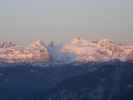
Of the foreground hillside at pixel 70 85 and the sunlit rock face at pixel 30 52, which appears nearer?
the foreground hillside at pixel 70 85

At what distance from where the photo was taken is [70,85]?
99.1 ft

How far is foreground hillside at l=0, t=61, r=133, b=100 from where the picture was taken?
95.2ft

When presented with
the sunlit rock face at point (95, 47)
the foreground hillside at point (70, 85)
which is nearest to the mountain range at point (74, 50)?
the sunlit rock face at point (95, 47)

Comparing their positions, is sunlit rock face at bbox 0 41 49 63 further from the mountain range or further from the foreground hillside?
the foreground hillside

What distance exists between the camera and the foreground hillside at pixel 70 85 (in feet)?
95.2

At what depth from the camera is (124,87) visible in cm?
3019

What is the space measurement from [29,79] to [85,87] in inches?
224

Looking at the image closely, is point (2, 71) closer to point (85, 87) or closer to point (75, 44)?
point (85, 87)

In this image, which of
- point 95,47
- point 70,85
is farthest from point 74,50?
point 70,85

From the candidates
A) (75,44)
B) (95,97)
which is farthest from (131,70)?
(75,44)

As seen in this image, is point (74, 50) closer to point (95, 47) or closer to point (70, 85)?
point (95, 47)

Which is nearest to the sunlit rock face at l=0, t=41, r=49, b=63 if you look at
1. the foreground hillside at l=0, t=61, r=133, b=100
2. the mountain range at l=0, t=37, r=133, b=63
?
the mountain range at l=0, t=37, r=133, b=63

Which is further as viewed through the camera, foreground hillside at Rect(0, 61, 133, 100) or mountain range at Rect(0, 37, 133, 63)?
mountain range at Rect(0, 37, 133, 63)

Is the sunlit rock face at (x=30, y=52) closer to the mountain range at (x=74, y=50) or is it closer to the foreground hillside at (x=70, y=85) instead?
the mountain range at (x=74, y=50)
